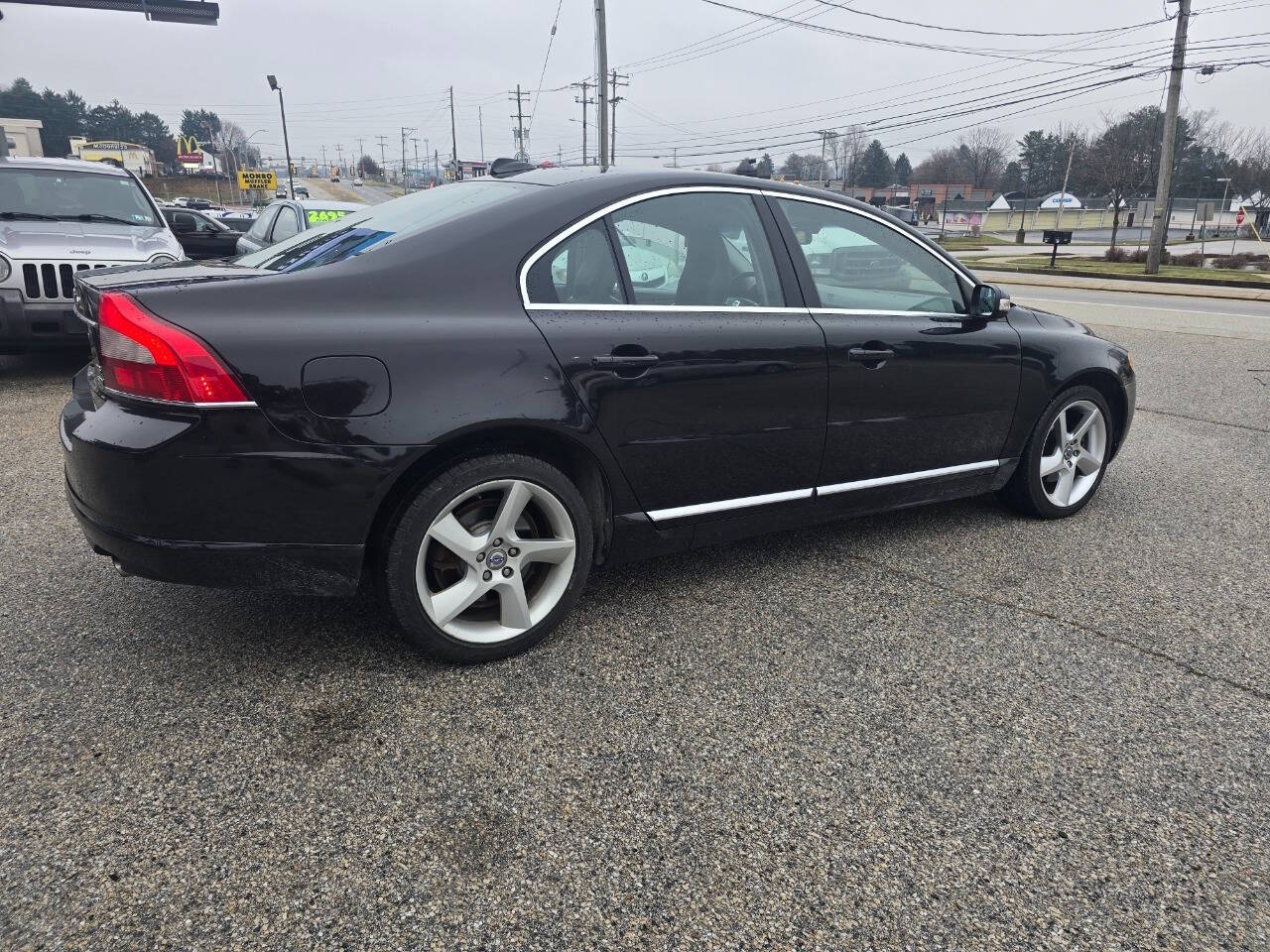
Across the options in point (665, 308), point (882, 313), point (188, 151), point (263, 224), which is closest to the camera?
point (665, 308)

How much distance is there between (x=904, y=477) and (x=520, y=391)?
1.87m

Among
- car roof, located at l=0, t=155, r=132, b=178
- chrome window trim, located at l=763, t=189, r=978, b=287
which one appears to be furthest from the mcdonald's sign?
chrome window trim, located at l=763, t=189, r=978, b=287

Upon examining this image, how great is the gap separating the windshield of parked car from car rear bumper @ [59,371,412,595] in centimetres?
625

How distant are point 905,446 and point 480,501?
1.89 m

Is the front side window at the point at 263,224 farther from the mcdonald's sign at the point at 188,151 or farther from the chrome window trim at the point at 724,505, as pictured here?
the mcdonald's sign at the point at 188,151

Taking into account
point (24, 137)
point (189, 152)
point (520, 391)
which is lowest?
point (520, 391)

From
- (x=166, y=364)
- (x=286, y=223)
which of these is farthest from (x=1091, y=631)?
(x=286, y=223)

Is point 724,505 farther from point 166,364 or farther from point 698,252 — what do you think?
point 166,364

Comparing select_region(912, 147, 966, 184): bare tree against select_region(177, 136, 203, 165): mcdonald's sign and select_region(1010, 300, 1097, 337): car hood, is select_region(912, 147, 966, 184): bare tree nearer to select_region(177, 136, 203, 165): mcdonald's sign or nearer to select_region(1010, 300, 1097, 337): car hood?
select_region(177, 136, 203, 165): mcdonald's sign

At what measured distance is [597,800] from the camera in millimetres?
2293

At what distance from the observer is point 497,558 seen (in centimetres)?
286

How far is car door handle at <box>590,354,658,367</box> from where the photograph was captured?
292cm

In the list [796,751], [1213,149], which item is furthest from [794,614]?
[1213,149]

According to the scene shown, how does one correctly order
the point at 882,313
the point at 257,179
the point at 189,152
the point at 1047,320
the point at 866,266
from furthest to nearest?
the point at 189,152
the point at 257,179
the point at 1047,320
the point at 866,266
the point at 882,313
